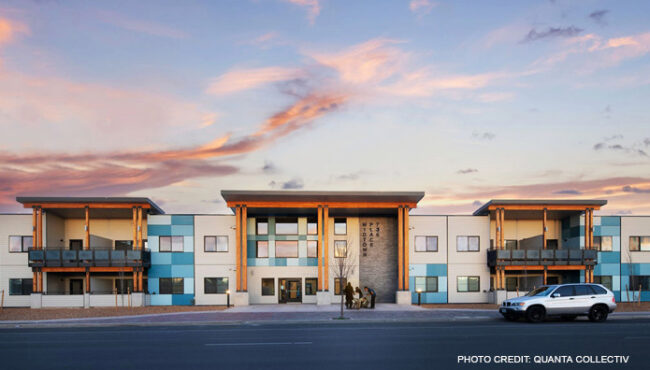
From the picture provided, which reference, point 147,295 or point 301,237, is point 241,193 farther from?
point 147,295

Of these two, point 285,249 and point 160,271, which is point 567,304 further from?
point 160,271

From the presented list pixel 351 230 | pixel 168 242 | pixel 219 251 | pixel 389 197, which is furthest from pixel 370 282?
pixel 168 242

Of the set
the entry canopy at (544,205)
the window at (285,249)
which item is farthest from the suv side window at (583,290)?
the window at (285,249)

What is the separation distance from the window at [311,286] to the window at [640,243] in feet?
76.3

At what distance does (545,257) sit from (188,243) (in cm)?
2478

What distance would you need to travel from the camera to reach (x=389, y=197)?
35.9 meters

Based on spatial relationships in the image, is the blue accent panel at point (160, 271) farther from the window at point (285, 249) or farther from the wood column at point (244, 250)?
the window at point (285, 249)

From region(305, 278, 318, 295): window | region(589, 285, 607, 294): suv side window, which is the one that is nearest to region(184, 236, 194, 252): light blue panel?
region(305, 278, 318, 295): window

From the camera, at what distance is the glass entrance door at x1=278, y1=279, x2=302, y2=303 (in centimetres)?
3934

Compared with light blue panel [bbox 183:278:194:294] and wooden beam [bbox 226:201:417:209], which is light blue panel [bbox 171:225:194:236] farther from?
wooden beam [bbox 226:201:417:209]

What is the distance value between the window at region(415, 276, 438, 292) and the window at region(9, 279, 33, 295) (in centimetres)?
2717

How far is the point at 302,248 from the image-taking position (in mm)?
39812

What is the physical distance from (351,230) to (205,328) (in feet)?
62.8

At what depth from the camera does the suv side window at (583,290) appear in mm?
23609
